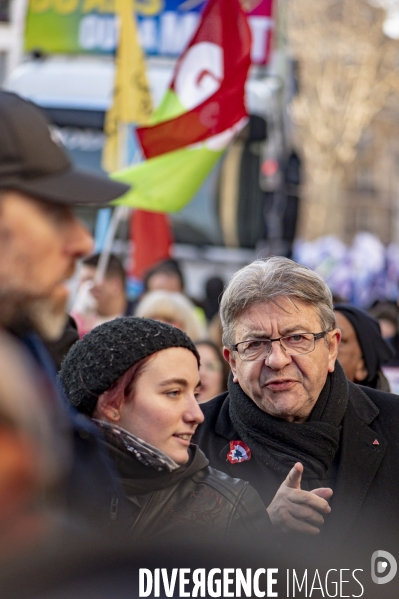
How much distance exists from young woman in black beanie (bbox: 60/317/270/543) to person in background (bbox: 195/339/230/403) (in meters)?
2.59

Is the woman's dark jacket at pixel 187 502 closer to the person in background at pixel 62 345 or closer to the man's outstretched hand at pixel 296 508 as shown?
the man's outstretched hand at pixel 296 508

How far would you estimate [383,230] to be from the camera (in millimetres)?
71188

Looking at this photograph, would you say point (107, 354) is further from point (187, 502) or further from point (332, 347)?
point (332, 347)

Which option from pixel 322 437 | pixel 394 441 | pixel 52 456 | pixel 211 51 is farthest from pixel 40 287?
pixel 211 51

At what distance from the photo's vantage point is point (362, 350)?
14.7ft

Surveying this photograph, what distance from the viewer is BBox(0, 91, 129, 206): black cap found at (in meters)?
1.79

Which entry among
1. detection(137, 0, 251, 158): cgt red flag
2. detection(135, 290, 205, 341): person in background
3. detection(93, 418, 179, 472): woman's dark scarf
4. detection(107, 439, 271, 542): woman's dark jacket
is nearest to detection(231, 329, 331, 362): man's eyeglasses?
detection(107, 439, 271, 542): woman's dark jacket

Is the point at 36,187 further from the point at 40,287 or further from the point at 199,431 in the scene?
the point at 199,431

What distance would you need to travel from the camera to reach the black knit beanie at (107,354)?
8.96 ft

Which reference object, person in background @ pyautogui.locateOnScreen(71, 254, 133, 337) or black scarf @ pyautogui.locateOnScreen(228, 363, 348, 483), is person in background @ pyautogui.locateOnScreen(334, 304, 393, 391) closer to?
black scarf @ pyautogui.locateOnScreen(228, 363, 348, 483)

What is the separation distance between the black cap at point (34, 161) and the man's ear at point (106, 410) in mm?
913

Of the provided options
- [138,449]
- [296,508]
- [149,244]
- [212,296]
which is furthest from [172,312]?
[212,296]

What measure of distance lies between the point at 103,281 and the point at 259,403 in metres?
3.38

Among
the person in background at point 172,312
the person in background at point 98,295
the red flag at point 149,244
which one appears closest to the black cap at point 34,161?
the person in background at point 172,312
